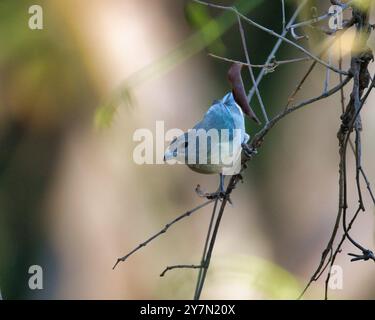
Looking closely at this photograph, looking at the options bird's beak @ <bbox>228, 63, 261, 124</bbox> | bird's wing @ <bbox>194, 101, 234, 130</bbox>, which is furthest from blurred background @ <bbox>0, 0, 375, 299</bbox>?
bird's beak @ <bbox>228, 63, 261, 124</bbox>

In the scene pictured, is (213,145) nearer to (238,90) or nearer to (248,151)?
(248,151)

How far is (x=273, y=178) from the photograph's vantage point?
94.7 inches

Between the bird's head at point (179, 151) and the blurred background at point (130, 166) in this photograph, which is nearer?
the bird's head at point (179, 151)

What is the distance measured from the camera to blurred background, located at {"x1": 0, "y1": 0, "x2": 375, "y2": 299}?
2.30m

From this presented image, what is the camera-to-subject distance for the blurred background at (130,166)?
7.54ft

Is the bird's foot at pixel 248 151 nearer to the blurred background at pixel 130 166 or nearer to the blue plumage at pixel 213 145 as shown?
the blue plumage at pixel 213 145

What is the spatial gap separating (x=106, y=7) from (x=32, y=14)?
0.99 ft

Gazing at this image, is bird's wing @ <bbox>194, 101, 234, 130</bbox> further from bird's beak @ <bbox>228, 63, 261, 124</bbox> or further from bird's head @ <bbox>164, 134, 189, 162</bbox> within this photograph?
bird's beak @ <bbox>228, 63, 261, 124</bbox>

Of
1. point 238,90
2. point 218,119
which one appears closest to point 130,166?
point 218,119

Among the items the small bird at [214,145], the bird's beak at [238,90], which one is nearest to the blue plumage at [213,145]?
the small bird at [214,145]

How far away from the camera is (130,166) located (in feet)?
7.50

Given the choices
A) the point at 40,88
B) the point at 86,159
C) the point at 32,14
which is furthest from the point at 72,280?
the point at 32,14

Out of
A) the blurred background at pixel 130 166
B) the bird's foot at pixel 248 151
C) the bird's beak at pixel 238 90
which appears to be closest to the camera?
the bird's beak at pixel 238 90
